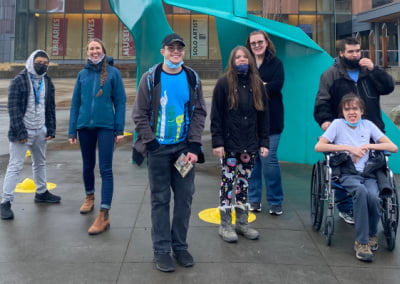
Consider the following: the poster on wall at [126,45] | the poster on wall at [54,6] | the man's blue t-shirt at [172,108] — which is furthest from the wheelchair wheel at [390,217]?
the poster on wall at [54,6]

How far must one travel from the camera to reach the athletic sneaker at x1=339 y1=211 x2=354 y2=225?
445 centimetres

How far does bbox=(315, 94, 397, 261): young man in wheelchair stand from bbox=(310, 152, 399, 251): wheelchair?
0.33ft

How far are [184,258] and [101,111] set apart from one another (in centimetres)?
170

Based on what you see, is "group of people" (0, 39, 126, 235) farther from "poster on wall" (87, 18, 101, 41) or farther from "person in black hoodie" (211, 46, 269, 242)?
"poster on wall" (87, 18, 101, 41)

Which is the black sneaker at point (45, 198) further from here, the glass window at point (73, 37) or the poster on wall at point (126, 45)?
the glass window at point (73, 37)

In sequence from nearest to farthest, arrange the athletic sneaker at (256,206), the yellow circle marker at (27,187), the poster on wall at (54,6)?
the athletic sneaker at (256,206) → the yellow circle marker at (27,187) → the poster on wall at (54,6)

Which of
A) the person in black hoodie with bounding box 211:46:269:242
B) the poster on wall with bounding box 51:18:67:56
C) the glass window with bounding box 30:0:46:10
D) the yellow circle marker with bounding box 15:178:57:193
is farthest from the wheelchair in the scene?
the glass window with bounding box 30:0:46:10

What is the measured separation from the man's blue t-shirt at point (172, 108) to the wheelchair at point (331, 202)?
1.46 metres

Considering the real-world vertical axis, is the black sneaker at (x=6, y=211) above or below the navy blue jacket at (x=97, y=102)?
below

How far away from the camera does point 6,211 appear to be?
14.9ft

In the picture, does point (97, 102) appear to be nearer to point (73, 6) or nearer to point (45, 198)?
point (45, 198)

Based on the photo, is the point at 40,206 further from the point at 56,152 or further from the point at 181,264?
the point at 56,152

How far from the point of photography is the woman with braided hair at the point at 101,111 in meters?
4.18

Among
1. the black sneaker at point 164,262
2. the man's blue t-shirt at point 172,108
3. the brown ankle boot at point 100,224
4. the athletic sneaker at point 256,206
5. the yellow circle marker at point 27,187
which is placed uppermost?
the man's blue t-shirt at point 172,108
